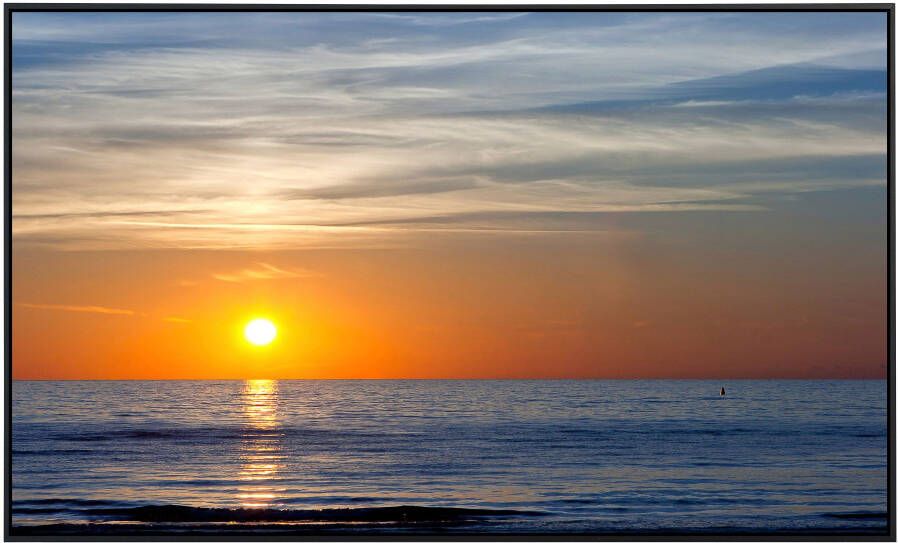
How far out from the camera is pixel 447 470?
21.4 metres

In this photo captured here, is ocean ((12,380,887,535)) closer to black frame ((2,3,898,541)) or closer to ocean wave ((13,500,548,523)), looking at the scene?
ocean wave ((13,500,548,523))

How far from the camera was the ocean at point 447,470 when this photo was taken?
1411cm

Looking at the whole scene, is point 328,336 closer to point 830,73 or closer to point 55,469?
point 55,469

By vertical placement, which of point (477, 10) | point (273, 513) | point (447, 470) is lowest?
point (273, 513)

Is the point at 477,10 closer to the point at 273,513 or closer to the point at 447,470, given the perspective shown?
the point at 273,513

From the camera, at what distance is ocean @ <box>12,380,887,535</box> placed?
46.3 feet

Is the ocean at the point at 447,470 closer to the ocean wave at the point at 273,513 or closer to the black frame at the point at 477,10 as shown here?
the ocean wave at the point at 273,513

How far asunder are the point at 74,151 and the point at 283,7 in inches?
206

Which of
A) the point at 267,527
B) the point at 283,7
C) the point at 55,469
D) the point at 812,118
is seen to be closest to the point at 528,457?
the point at 55,469

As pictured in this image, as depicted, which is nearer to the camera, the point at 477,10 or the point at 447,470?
the point at 477,10

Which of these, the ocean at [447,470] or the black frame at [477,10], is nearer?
the black frame at [477,10]

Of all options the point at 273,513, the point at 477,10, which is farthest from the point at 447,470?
the point at 477,10

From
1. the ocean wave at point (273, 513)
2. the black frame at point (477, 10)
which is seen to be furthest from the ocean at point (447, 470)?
the black frame at point (477, 10)

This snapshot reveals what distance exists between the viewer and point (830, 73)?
11648mm
